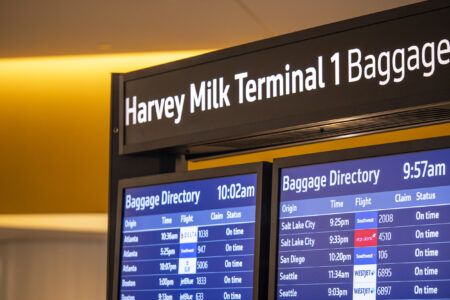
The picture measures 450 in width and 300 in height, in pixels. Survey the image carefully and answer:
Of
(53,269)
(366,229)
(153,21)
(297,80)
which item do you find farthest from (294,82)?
(53,269)

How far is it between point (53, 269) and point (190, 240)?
262cm

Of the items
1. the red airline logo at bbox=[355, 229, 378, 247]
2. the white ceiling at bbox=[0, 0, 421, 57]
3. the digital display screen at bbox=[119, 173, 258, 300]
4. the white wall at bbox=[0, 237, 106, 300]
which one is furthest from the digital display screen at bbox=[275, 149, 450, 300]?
the white wall at bbox=[0, 237, 106, 300]

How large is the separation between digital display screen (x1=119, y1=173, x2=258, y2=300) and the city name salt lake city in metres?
0.22

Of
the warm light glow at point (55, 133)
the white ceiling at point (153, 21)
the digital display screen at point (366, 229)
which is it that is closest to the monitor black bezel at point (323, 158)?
the digital display screen at point (366, 229)

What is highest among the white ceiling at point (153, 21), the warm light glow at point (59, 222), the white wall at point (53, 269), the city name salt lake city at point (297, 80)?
the white ceiling at point (153, 21)

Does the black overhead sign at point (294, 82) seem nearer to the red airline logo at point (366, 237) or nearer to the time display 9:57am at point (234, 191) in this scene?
the time display 9:57am at point (234, 191)

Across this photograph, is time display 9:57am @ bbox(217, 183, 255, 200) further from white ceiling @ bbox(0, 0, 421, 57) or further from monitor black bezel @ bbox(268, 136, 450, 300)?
white ceiling @ bbox(0, 0, 421, 57)

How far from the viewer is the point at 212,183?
212 cm

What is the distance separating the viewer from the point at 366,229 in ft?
5.86

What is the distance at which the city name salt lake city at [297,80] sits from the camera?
5.84 ft

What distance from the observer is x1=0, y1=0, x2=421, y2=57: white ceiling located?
3551 millimetres

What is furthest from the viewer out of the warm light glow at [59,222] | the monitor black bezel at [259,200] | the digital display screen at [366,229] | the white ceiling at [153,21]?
the warm light glow at [59,222]

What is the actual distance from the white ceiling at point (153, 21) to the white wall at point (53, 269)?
44.1 inches

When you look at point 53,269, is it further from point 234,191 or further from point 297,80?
point 297,80
